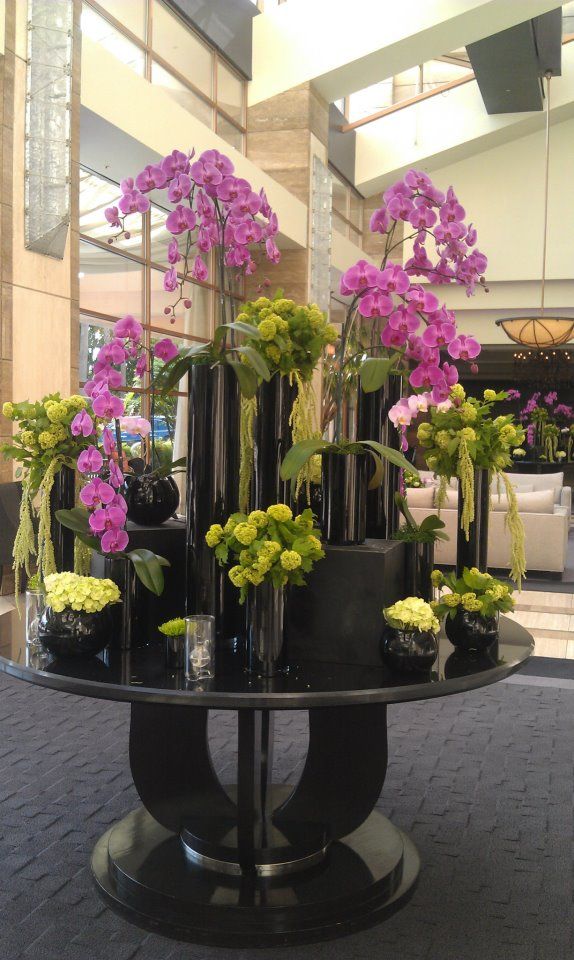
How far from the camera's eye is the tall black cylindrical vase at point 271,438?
85.3 inches

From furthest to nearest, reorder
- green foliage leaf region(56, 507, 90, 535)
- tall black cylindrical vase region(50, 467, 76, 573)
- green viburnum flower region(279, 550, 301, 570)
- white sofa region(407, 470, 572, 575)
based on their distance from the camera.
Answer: white sofa region(407, 470, 572, 575) → tall black cylindrical vase region(50, 467, 76, 573) → green foliage leaf region(56, 507, 90, 535) → green viburnum flower region(279, 550, 301, 570)

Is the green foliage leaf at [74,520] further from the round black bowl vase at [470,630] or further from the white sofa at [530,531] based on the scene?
the white sofa at [530,531]

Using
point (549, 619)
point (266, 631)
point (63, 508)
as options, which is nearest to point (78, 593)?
point (63, 508)

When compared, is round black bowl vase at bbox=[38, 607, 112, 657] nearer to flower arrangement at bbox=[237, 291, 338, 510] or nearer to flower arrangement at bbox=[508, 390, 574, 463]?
flower arrangement at bbox=[237, 291, 338, 510]

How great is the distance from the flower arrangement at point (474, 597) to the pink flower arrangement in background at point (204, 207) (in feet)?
2.73

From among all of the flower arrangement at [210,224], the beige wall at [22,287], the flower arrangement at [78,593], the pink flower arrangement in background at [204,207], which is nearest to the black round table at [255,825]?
the flower arrangement at [78,593]

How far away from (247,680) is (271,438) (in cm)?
56

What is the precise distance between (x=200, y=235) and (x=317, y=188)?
10825mm

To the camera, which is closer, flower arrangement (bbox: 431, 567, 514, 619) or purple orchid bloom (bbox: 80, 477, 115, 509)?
purple orchid bloom (bbox: 80, 477, 115, 509)

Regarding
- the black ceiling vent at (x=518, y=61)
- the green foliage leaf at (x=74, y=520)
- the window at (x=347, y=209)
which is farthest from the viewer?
the window at (x=347, y=209)

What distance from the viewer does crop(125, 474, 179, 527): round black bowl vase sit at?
2330 mm

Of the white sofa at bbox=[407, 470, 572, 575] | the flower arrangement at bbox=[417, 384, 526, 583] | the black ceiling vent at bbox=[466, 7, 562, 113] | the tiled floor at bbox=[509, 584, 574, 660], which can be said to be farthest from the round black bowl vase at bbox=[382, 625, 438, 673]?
the black ceiling vent at bbox=[466, 7, 562, 113]

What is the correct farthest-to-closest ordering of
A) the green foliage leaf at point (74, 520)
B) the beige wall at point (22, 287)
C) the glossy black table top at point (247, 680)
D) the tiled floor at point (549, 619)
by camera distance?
the beige wall at point (22, 287)
the tiled floor at point (549, 619)
the green foliage leaf at point (74, 520)
the glossy black table top at point (247, 680)

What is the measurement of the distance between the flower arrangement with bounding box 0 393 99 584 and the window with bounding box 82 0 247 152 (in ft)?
23.3
